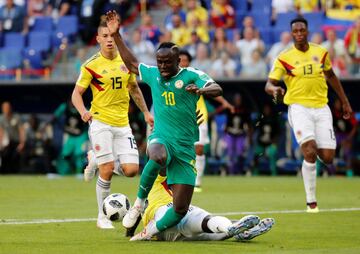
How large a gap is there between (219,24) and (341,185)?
24.8ft

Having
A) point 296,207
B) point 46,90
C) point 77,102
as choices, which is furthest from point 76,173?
point 77,102

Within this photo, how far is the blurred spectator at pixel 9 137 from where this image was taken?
2808 centimetres

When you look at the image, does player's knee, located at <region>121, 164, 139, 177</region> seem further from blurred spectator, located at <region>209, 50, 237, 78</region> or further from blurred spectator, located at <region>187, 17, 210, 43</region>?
blurred spectator, located at <region>187, 17, 210, 43</region>

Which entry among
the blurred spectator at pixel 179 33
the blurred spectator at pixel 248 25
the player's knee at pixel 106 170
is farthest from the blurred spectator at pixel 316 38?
the player's knee at pixel 106 170

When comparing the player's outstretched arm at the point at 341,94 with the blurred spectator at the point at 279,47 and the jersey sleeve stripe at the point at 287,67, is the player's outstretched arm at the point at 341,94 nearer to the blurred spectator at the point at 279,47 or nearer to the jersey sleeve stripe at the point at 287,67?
the jersey sleeve stripe at the point at 287,67

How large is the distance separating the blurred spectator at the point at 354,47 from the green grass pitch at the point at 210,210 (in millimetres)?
2757

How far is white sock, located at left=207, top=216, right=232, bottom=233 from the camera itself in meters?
10.6

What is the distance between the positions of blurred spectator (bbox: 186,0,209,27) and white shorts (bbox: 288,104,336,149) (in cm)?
1240

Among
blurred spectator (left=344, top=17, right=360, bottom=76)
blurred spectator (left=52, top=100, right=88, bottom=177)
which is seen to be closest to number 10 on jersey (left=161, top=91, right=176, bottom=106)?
blurred spectator (left=344, top=17, right=360, bottom=76)

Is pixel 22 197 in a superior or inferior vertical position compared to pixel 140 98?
inferior

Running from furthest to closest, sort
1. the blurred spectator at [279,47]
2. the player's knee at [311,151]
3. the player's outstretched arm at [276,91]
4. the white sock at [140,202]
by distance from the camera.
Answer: the blurred spectator at [279,47] → the player's knee at [311,151] → the player's outstretched arm at [276,91] → the white sock at [140,202]

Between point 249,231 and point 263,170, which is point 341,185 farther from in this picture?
point 249,231

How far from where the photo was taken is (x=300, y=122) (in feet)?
51.0

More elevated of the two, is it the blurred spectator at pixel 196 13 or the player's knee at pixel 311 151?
the blurred spectator at pixel 196 13
